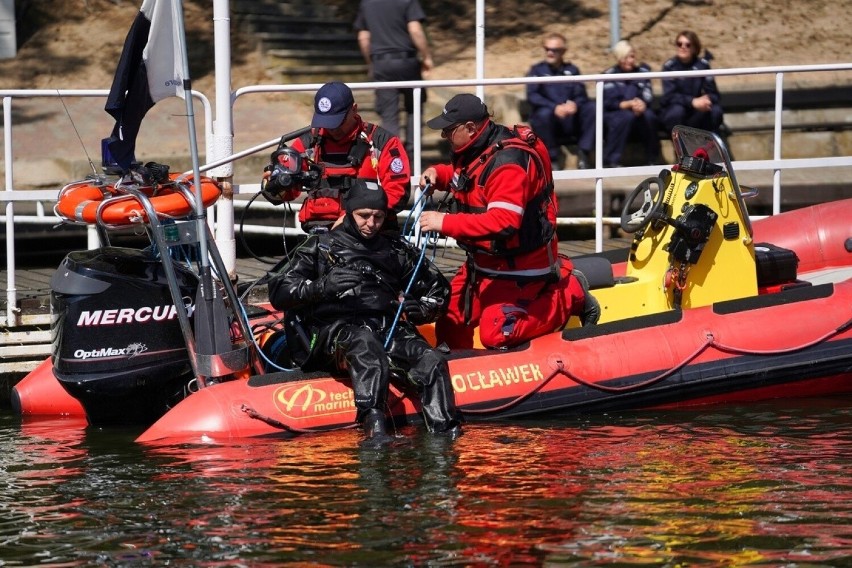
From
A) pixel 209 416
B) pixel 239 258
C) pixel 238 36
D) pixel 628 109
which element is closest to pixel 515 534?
pixel 209 416

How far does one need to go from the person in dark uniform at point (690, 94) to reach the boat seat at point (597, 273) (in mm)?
2967

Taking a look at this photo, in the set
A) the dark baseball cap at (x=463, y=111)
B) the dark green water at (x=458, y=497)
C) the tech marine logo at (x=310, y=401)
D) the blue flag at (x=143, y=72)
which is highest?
the blue flag at (x=143, y=72)

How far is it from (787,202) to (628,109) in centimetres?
161

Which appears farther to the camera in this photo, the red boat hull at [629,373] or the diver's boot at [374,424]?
the red boat hull at [629,373]

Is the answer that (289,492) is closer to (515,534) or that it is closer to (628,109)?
(515,534)

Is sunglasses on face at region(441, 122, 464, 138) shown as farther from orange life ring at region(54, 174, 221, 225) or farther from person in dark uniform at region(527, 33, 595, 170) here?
person in dark uniform at region(527, 33, 595, 170)

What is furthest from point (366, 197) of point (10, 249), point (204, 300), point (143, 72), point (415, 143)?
point (10, 249)

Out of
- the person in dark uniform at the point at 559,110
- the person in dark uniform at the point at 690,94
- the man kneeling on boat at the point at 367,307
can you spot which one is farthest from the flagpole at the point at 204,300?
the person in dark uniform at the point at 690,94

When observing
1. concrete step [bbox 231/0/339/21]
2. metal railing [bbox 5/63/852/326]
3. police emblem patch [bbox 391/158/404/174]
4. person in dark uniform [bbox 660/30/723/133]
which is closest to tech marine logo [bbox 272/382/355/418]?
police emblem patch [bbox 391/158/404/174]

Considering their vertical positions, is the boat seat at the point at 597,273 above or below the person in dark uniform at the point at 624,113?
below

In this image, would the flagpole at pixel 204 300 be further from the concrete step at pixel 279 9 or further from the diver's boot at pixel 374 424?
the concrete step at pixel 279 9

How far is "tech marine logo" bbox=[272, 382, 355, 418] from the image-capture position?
299 inches

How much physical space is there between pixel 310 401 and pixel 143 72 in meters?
1.93

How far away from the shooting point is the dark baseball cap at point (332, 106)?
7969mm
